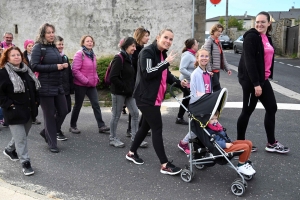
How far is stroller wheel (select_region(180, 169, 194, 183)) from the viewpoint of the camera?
168 inches

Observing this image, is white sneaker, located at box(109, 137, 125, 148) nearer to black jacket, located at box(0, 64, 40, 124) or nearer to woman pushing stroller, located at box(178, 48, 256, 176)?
black jacket, located at box(0, 64, 40, 124)

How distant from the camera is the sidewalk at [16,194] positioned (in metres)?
3.92

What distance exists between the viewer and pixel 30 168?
4.68 metres

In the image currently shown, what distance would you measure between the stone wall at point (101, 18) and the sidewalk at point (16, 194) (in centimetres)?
1114

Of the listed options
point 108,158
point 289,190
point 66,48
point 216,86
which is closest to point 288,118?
point 216,86

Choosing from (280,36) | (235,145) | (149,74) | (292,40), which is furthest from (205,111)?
(280,36)

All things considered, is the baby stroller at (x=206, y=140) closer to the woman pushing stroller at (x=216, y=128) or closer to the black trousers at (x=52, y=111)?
the woman pushing stroller at (x=216, y=128)

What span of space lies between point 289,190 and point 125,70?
2.98 metres

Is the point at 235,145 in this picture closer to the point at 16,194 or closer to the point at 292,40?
the point at 16,194

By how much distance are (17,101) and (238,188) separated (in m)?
3.00

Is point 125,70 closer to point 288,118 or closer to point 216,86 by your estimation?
point 216,86

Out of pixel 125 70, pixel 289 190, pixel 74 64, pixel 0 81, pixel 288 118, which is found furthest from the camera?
pixel 288 118

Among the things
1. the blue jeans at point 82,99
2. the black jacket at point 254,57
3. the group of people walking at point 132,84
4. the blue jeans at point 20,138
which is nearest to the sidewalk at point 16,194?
the group of people walking at point 132,84

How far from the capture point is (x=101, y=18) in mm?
15453
